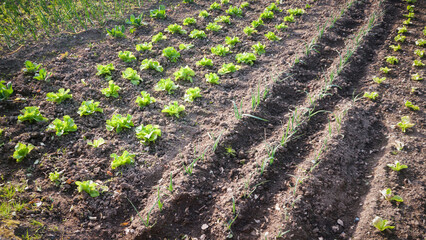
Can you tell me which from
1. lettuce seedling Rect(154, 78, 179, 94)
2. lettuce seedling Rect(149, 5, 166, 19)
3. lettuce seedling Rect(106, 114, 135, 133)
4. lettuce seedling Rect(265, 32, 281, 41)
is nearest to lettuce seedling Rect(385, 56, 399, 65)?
lettuce seedling Rect(265, 32, 281, 41)

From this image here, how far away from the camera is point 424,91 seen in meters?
4.31

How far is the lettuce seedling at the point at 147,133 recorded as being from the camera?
348cm

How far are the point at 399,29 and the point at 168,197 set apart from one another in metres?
6.05

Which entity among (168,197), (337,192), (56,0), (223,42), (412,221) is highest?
(56,0)

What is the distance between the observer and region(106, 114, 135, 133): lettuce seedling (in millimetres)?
3619

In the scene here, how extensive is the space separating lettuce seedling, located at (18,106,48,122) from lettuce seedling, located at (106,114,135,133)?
935mm

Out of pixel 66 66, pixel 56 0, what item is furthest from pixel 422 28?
pixel 56 0

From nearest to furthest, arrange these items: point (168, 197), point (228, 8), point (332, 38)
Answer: point (168, 197), point (332, 38), point (228, 8)

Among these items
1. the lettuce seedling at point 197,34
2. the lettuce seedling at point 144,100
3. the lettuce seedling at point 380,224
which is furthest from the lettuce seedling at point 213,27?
the lettuce seedling at point 380,224

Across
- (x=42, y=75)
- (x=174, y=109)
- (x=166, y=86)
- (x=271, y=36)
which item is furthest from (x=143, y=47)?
(x=271, y=36)

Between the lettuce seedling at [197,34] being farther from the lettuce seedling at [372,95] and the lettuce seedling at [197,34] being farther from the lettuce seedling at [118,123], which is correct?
the lettuce seedling at [372,95]

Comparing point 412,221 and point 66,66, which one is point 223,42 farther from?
point 412,221

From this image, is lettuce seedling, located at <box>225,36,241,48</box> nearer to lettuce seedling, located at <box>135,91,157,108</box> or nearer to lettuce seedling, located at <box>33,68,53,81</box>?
lettuce seedling, located at <box>135,91,157,108</box>

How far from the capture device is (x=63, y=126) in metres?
3.55
